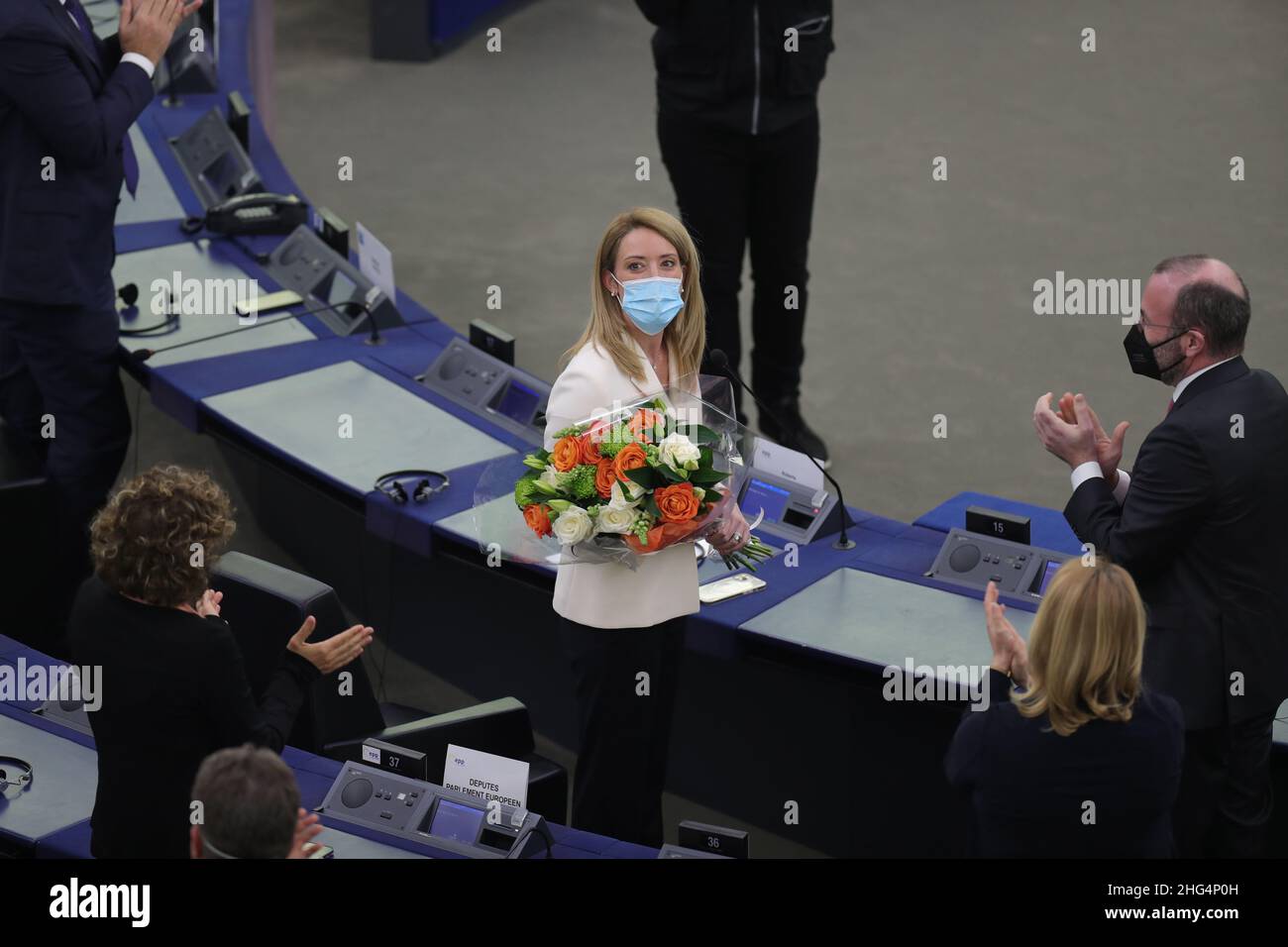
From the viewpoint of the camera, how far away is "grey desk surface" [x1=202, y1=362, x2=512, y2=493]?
178 inches

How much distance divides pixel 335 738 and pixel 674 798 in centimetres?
100

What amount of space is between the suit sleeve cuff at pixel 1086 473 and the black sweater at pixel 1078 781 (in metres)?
0.89

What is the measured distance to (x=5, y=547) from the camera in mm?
4691

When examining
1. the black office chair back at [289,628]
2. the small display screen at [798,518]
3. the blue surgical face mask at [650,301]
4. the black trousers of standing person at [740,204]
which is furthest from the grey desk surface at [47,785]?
the black trousers of standing person at [740,204]

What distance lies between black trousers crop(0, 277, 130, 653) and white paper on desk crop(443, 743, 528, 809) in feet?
6.79

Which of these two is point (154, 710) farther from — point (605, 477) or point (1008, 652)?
point (1008, 652)

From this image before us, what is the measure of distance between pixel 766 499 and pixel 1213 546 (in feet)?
4.30

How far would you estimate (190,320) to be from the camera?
528 centimetres

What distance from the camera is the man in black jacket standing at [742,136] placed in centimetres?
527

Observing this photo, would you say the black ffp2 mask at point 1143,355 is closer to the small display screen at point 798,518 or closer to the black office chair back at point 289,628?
the small display screen at point 798,518

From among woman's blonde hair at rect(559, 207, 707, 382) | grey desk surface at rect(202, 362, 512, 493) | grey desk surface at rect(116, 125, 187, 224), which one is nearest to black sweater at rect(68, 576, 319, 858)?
woman's blonde hair at rect(559, 207, 707, 382)

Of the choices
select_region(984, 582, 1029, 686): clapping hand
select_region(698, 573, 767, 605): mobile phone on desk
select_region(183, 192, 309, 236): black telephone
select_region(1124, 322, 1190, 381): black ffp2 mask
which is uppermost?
select_region(183, 192, 309, 236): black telephone

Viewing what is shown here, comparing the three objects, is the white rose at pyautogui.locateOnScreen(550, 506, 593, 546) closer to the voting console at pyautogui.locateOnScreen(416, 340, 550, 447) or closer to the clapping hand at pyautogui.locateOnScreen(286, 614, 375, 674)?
the clapping hand at pyautogui.locateOnScreen(286, 614, 375, 674)

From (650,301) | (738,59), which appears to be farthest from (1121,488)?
(738,59)
